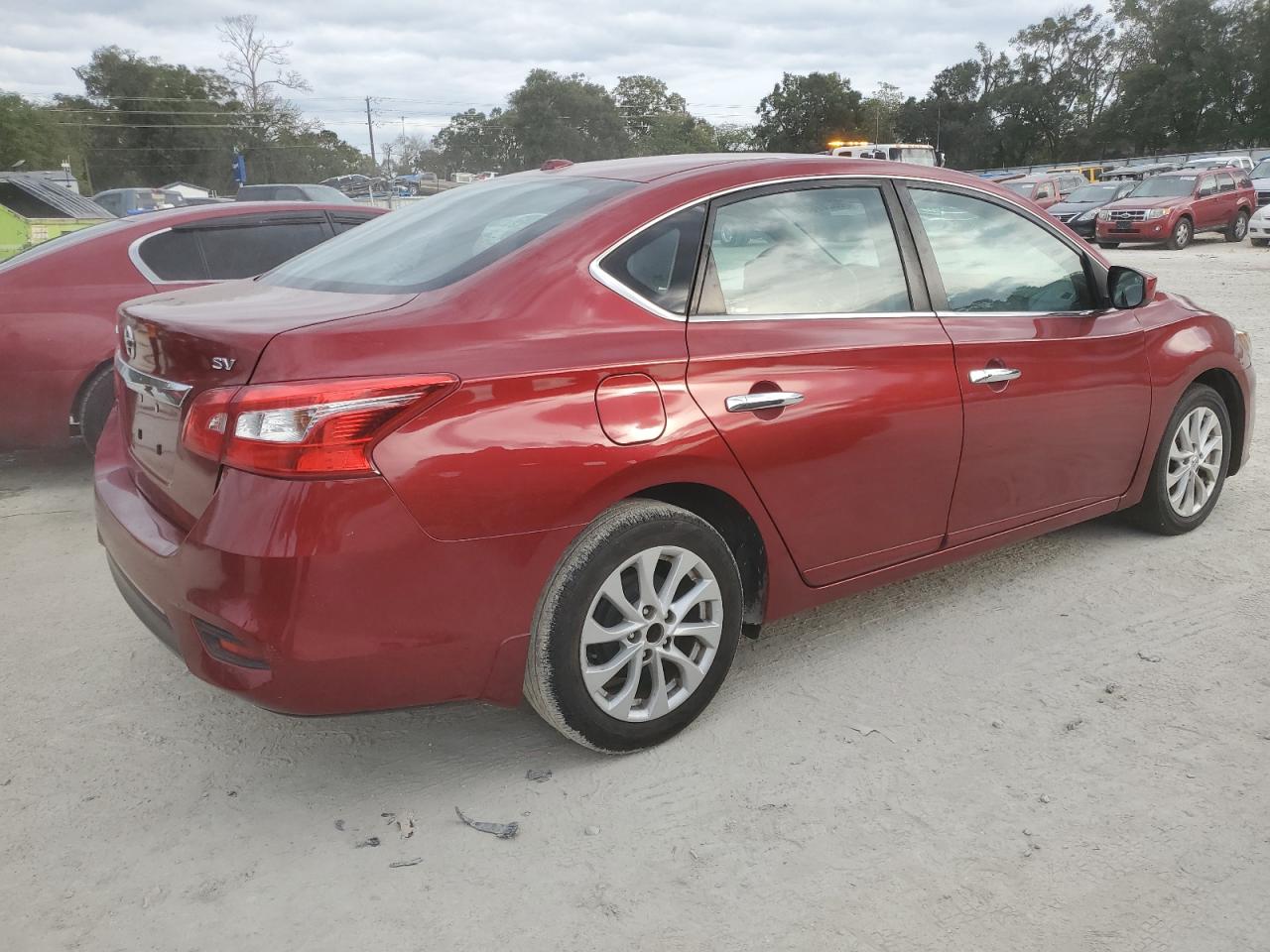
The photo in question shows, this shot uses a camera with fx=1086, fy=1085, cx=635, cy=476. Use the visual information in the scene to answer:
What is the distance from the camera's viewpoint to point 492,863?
2576mm

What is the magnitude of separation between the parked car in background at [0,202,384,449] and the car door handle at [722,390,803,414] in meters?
3.89

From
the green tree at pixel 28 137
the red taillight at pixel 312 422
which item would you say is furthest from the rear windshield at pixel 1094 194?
the green tree at pixel 28 137

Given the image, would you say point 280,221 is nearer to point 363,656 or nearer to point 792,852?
point 363,656

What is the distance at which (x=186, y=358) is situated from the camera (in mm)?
2641

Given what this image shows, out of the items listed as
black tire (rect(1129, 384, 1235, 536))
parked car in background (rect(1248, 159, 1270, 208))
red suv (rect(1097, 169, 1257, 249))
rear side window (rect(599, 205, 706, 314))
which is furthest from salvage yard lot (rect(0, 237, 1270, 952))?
parked car in background (rect(1248, 159, 1270, 208))

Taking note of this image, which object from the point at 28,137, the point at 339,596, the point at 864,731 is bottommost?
the point at 864,731

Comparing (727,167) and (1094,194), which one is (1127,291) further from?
(1094,194)

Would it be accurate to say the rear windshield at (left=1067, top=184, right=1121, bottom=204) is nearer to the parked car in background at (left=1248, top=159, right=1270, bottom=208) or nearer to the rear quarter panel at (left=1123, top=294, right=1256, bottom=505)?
the parked car in background at (left=1248, top=159, right=1270, bottom=208)

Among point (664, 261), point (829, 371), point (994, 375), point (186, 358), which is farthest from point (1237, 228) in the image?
point (186, 358)

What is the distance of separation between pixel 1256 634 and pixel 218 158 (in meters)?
79.7

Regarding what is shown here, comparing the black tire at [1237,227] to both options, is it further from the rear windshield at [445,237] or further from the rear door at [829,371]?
the rear windshield at [445,237]

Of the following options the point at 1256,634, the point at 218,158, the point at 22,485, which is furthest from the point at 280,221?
the point at 218,158

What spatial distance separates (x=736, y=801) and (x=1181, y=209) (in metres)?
23.6

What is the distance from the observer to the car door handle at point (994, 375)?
142 inches
